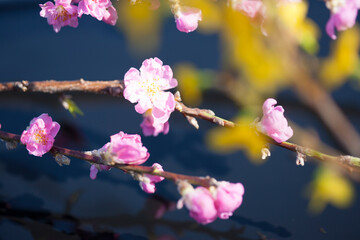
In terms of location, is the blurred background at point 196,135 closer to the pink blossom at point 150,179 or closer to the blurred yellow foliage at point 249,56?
the blurred yellow foliage at point 249,56

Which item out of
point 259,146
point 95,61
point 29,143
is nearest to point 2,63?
point 95,61

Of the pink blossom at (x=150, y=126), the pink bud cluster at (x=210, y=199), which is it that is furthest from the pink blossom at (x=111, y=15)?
the pink bud cluster at (x=210, y=199)

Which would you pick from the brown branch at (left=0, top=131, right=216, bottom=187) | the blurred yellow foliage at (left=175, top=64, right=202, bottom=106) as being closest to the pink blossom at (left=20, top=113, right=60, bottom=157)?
the brown branch at (left=0, top=131, right=216, bottom=187)

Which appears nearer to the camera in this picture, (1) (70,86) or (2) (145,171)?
(2) (145,171)

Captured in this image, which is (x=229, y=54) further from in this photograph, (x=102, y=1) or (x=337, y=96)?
(x=337, y=96)

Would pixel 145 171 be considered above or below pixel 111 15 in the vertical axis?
below

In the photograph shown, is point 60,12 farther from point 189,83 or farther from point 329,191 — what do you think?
point 329,191

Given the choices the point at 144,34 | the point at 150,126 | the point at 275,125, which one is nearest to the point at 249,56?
the point at 275,125
